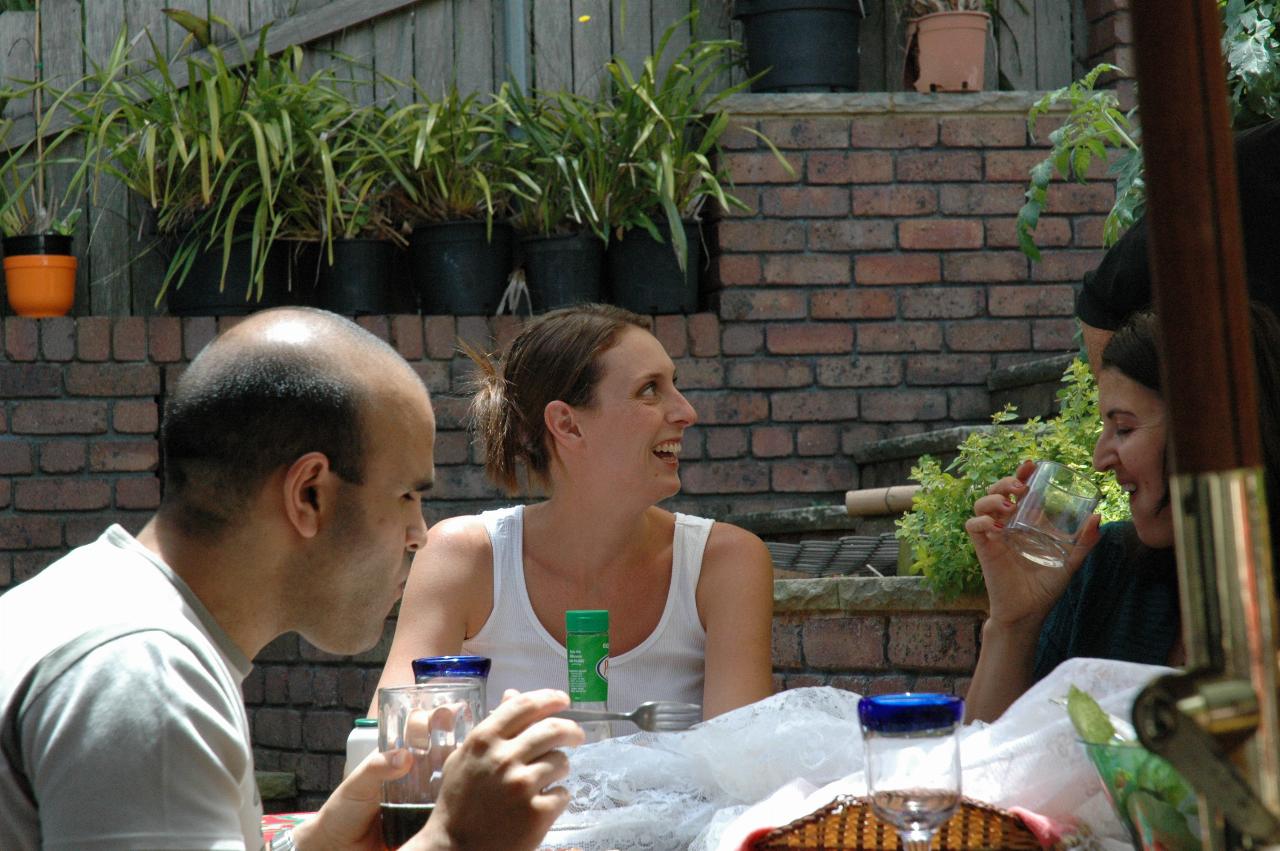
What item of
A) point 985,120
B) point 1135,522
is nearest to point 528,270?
point 985,120

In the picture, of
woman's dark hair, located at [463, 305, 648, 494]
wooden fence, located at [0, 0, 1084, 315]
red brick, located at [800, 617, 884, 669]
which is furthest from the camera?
wooden fence, located at [0, 0, 1084, 315]

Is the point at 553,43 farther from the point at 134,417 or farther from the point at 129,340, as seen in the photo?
the point at 134,417

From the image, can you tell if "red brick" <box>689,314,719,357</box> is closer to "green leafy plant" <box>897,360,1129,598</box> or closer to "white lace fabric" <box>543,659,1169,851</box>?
"green leafy plant" <box>897,360,1129,598</box>

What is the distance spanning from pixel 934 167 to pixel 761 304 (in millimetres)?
656

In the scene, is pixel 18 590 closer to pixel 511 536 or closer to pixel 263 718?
pixel 511 536

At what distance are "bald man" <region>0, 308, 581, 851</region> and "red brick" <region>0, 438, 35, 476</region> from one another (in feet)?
9.73

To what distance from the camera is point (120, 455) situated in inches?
156

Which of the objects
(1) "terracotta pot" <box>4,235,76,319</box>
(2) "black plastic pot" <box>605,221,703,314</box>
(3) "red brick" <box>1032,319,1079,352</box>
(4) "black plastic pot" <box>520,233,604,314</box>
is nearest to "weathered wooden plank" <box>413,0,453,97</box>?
(4) "black plastic pot" <box>520,233,604,314</box>

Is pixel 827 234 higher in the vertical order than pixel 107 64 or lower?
lower

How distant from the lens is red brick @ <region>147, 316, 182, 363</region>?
13.1 feet

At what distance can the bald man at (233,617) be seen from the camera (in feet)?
3.00

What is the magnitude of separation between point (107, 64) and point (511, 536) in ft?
8.97

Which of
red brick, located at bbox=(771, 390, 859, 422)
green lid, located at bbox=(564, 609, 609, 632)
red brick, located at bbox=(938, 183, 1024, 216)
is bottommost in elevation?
green lid, located at bbox=(564, 609, 609, 632)

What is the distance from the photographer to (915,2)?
4.35 meters
